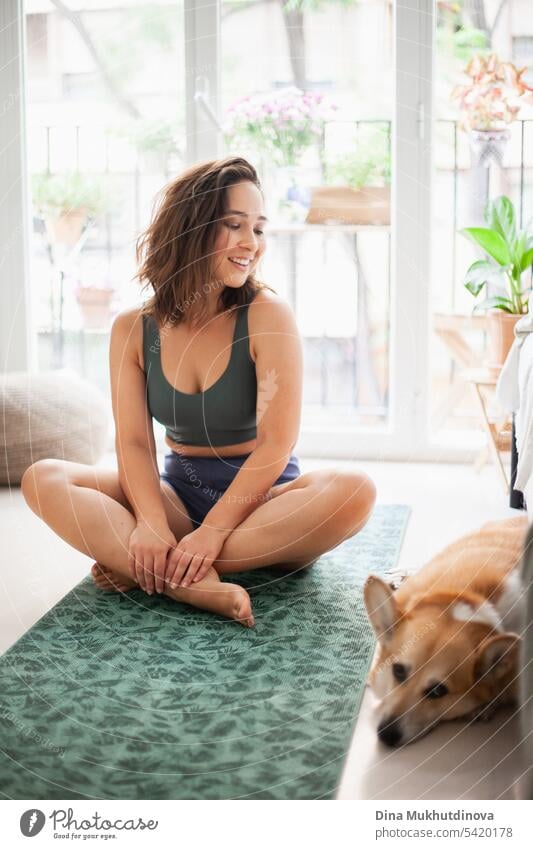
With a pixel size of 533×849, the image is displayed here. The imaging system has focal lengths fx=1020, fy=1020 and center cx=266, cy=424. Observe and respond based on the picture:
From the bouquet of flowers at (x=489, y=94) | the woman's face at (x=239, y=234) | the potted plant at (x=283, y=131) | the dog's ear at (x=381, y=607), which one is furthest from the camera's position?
the potted plant at (x=283, y=131)

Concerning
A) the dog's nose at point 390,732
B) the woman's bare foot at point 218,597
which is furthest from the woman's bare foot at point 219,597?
the dog's nose at point 390,732

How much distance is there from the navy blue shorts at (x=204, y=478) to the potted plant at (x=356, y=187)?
823 millimetres

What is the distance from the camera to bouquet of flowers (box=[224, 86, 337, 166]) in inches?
87.4

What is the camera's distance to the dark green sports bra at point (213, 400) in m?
1.60

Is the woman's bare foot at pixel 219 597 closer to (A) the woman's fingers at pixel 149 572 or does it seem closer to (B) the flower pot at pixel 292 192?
(A) the woman's fingers at pixel 149 572

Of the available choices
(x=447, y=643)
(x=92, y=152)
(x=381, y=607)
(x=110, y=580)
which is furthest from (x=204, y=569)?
(x=92, y=152)

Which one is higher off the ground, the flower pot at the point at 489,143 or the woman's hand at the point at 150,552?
the flower pot at the point at 489,143

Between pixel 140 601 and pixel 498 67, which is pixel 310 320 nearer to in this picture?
pixel 498 67

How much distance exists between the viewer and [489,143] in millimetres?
2242

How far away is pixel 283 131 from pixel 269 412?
36.2 inches

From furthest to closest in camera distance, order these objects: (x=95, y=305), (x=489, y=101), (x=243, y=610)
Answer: (x=95, y=305) → (x=489, y=101) → (x=243, y=610)

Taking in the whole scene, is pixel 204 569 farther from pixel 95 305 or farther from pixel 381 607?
pixel 95 305

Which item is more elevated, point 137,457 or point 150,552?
point 137,457

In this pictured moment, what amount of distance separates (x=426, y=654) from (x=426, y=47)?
1.37 metres
